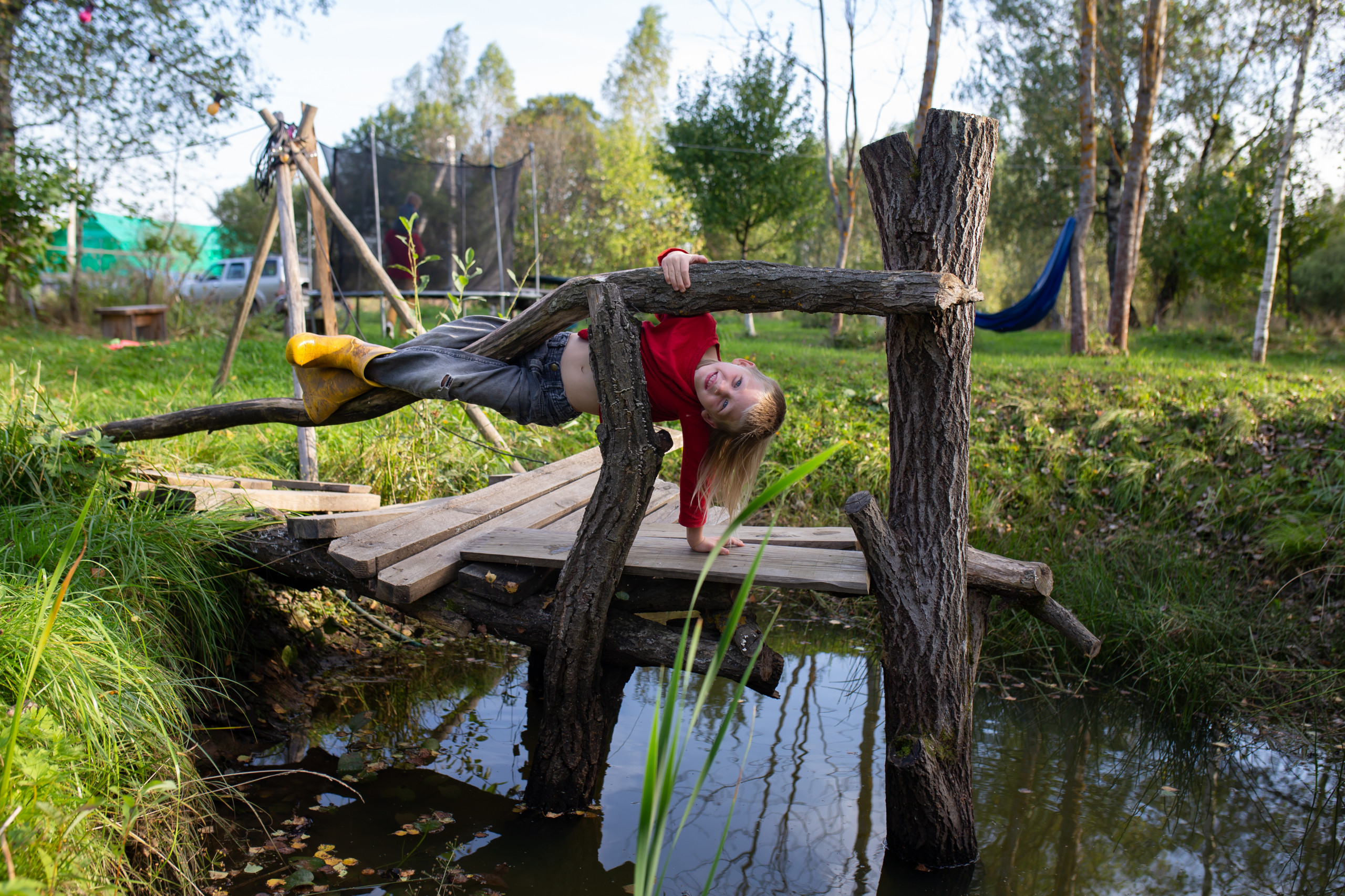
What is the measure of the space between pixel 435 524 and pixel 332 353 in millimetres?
804

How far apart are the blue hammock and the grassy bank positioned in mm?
2341

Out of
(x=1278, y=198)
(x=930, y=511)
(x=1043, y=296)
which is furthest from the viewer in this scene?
(x=1043, y=296)

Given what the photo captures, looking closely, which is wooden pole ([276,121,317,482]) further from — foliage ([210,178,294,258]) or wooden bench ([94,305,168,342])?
foliage ([210,178,294,258])

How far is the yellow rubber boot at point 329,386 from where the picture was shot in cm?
318

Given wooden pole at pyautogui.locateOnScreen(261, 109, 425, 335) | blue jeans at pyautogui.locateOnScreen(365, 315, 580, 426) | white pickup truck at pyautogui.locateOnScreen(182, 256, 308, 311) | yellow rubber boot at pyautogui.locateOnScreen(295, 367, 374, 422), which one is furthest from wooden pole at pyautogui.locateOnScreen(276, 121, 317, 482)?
white pickup truck at pyautogui.locateOnScreen(182, 256, 308, 311)

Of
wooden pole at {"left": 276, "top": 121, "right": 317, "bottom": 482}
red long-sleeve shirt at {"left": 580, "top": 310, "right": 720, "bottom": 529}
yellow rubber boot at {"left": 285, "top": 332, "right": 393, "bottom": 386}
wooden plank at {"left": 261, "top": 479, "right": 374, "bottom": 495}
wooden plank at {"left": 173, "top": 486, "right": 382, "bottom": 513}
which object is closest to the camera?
red long-sleeve shirt at {"left": 580, "top": 310, "right": 720, "bottom": 529}

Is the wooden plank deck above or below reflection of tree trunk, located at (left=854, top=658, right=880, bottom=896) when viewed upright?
above

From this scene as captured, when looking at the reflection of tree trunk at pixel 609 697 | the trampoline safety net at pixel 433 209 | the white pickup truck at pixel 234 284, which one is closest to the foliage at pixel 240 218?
the white pickup truck at pixel 234 284

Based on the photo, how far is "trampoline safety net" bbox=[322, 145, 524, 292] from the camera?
10633 millimetres

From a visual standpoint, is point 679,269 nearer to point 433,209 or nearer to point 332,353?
point 332,353

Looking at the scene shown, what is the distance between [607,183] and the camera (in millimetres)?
23016

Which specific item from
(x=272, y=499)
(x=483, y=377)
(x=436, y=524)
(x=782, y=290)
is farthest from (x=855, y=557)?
(x=272, y=499)

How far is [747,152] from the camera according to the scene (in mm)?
15109

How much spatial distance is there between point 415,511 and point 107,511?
1.22 metres
